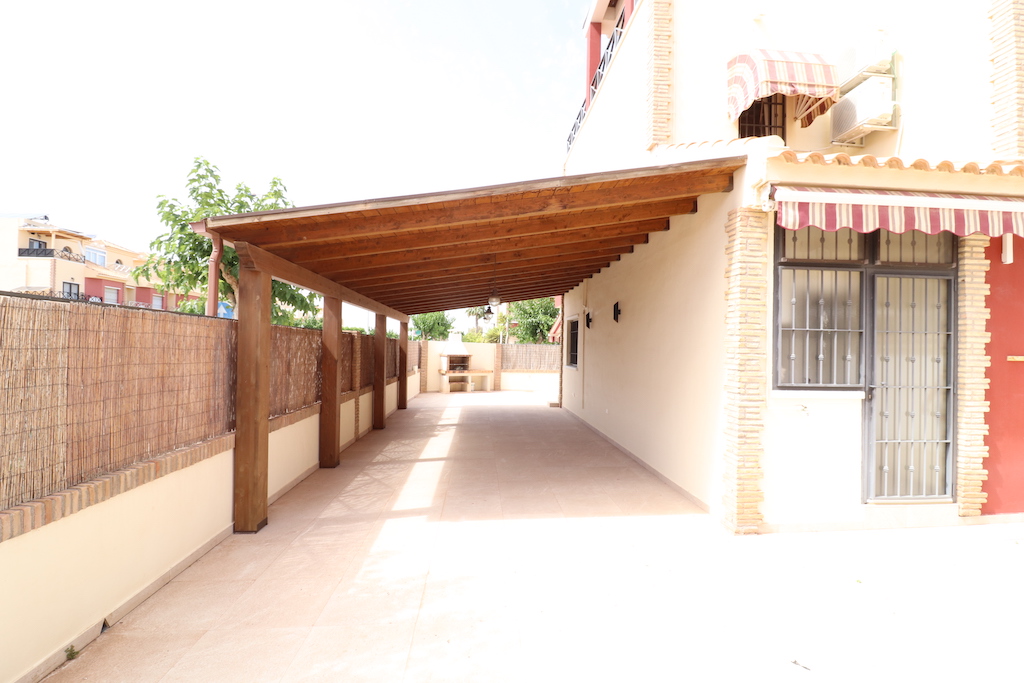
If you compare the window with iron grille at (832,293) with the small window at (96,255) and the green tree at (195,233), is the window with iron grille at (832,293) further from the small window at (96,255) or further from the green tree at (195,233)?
the small window at (96,255)

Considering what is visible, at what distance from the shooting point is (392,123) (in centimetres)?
4103

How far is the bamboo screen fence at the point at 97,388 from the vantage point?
2676 millimetres

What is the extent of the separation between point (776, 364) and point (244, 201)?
10.8 m

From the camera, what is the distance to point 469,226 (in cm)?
609

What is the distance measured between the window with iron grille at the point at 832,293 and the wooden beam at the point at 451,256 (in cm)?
273

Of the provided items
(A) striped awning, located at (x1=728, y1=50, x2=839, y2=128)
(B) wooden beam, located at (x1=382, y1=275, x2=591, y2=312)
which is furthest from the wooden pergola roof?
(B) wooden beam, located at (x1=382, y1=275, x2=591, y2=312)

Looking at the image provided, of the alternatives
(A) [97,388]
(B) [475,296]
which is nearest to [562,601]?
(A) [97,388]

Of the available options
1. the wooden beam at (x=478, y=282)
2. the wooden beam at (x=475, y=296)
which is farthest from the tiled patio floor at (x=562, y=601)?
the wooden beam at (x=475, y=296)

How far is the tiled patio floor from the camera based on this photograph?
3.02 m

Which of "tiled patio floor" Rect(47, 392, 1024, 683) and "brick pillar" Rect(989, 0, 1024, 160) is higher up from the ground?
"brick pillar" Rect(989, 0, 1024, 160)

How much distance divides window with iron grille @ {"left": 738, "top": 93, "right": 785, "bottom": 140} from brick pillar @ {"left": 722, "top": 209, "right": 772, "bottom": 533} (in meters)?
3.58

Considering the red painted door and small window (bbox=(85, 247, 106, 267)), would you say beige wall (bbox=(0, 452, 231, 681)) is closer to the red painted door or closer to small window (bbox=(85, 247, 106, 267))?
the red painted door

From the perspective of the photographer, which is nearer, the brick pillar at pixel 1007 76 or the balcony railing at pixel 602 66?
the brick pillar at pixel 1007 76

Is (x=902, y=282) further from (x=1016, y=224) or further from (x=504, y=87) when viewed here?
(x=504, y=87)
